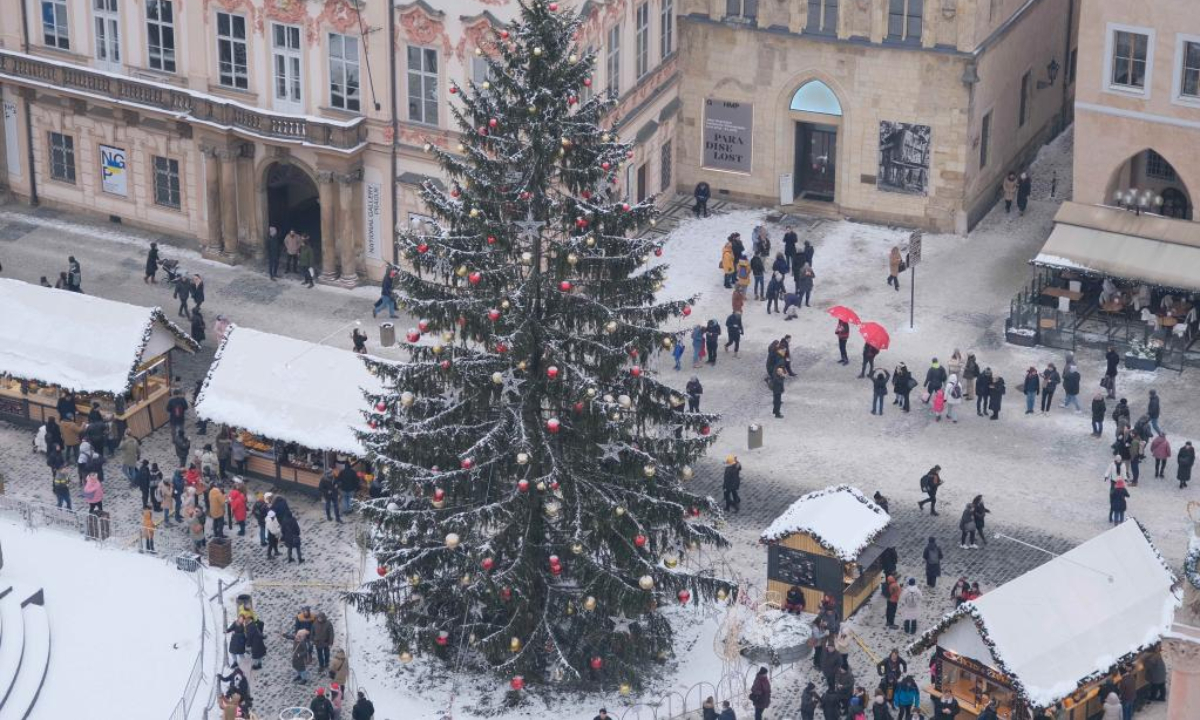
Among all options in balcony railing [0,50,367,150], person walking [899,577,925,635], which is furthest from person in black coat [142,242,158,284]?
person walking [899,577,925,635]

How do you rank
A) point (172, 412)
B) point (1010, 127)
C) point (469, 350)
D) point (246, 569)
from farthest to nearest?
point (1010, 127)
point (172, 412)
point (246, 569)
point (469, 350)

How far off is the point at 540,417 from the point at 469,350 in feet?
6.64

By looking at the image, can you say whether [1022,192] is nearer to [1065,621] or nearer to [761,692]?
[1065,621]

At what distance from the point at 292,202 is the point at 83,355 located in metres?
13.8

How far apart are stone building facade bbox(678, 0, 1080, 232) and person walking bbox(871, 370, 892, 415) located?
13.1 metres

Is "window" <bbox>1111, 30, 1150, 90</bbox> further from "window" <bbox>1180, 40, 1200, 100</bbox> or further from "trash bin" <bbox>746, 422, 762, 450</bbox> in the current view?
"trash bin" <bbox>746, 422, 762, 450</bbox>

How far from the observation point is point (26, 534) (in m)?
61.4

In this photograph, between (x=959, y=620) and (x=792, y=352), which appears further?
Answer: (x=792, y=352)

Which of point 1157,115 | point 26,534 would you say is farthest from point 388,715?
point 1157,115

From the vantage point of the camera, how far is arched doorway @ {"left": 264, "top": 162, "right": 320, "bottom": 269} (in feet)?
253

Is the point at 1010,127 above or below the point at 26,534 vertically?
above

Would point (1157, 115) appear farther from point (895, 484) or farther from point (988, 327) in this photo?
point (895, 484)

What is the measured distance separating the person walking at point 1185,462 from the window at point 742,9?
2255cm

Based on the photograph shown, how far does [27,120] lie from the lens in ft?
266
